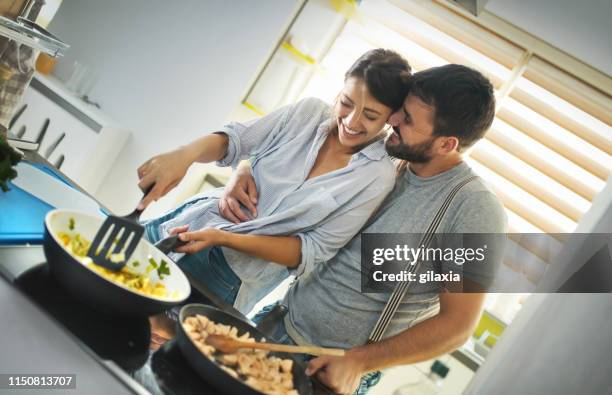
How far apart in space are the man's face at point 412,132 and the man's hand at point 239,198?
414 mm

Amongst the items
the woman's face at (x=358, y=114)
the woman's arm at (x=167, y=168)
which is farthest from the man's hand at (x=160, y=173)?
the woman's face at (x=358, y=114)

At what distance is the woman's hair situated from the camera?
1.41 metres

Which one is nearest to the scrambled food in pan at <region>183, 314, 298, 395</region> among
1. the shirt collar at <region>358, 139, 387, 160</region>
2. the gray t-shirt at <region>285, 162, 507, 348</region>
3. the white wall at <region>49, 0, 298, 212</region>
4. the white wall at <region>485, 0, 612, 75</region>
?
the gray t-shirt at <region>285, 162, 507, 348</region>

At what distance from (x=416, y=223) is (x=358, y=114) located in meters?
0.33

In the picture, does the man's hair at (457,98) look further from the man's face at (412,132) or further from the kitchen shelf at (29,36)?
the kitchen shelf at (29,36)

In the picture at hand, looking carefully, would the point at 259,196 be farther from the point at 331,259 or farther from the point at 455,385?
the point at 455,385

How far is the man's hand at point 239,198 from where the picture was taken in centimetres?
153

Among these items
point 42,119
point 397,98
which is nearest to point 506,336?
point 397,98

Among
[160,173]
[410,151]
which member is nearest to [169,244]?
[160,173]

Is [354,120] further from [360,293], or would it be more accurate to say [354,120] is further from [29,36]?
[29,36]

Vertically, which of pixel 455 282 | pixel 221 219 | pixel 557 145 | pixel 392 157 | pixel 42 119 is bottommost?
pixel 42 119

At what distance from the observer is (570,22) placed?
6.47 ft

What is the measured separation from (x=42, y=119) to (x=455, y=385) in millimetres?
2465

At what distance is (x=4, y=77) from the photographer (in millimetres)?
1454
